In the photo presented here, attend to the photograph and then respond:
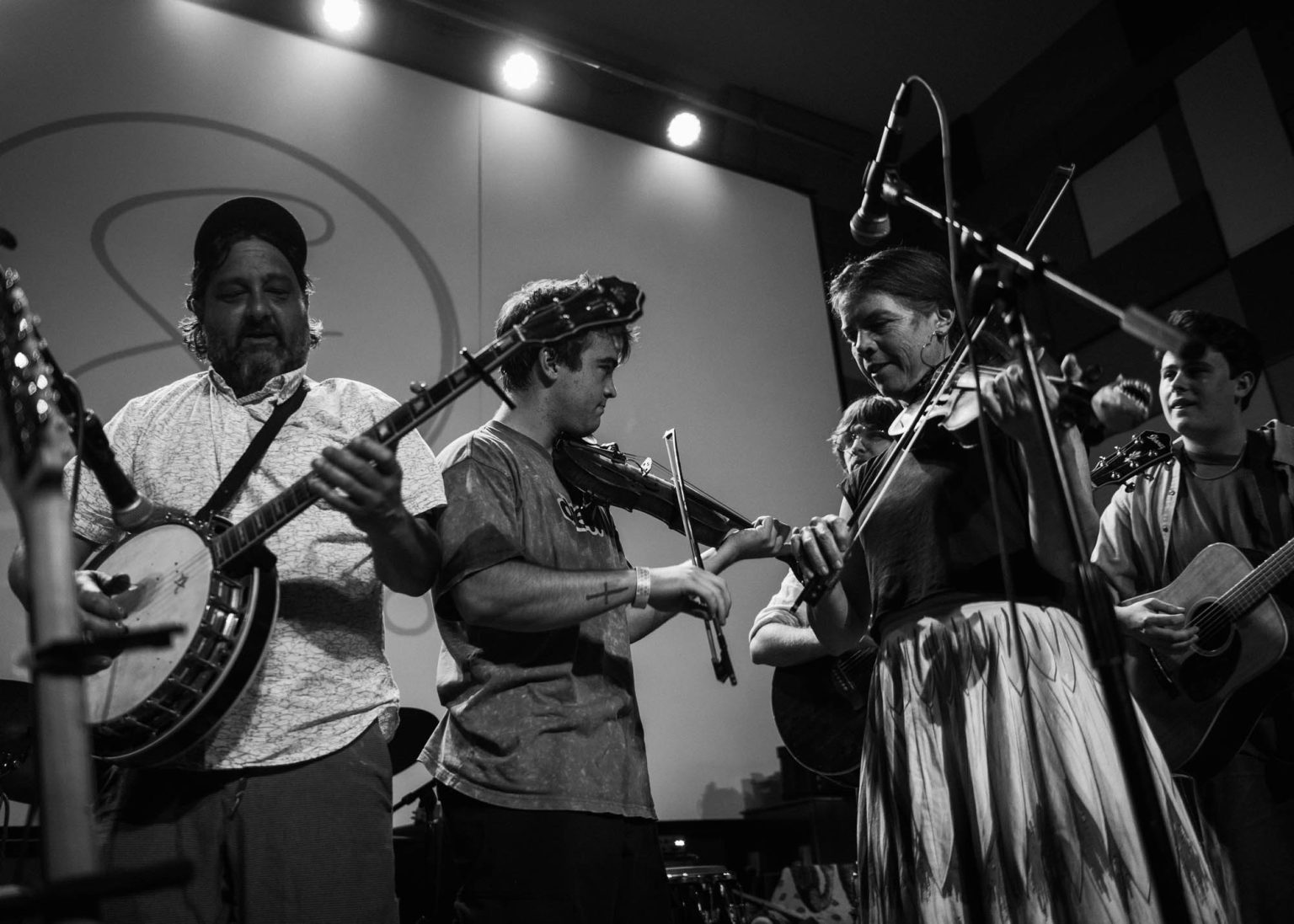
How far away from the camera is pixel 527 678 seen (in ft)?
7.33

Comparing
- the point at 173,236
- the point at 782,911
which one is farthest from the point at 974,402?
the point at 173,236

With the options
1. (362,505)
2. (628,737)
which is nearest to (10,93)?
(362,505)

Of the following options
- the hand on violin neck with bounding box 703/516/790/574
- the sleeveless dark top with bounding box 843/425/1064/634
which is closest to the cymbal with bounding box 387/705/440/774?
the hand on violin neck with bounding box 703/516/790/574

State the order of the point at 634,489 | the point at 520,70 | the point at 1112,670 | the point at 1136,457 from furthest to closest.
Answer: the point at 520,70 → the point at 1136,457 → the point at 634,489 → the point at 1112,670

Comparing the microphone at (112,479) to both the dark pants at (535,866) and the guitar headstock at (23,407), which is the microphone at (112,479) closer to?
the guitar headstock at (23,407)

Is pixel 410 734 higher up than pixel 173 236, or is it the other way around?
pixel 173 236

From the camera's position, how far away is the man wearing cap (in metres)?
1.92

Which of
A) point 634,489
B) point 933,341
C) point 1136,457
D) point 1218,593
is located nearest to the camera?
point 933,341

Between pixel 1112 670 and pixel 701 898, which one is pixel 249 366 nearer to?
pixel 1112 670

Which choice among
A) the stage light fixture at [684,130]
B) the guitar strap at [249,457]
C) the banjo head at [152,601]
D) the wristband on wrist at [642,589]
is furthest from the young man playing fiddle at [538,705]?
the stage light fixture at [684,130]

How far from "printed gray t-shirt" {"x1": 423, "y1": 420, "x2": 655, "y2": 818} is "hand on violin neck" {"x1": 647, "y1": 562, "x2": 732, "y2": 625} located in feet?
0.77

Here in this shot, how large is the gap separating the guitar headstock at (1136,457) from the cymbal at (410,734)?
2651 mm

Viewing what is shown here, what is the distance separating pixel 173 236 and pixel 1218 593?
4413 millimetres

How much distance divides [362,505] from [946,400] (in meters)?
1.25
